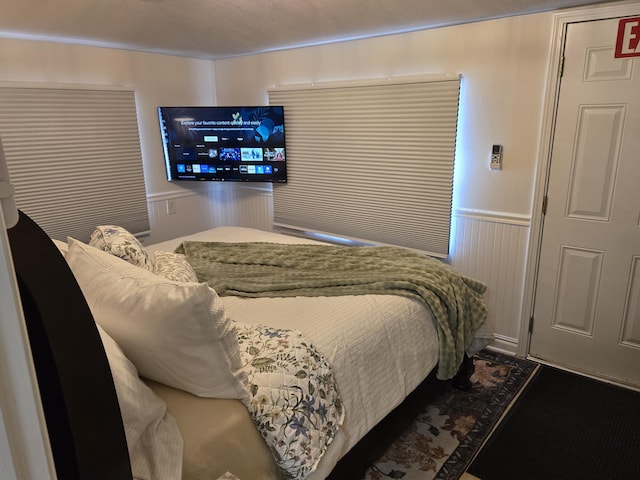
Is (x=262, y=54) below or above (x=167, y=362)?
above

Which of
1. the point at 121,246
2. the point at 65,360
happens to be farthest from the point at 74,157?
the point at 65,360

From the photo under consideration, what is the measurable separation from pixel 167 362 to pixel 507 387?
221 centimetres

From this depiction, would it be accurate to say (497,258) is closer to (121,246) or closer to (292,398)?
(292,398)

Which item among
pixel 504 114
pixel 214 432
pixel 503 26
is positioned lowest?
pixel 214 432

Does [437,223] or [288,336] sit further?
[437,223]

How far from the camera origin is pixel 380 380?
184cm

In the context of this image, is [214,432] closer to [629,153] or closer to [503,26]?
[629,153]

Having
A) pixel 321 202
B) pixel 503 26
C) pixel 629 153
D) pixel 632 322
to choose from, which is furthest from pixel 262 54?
pixel 632 322

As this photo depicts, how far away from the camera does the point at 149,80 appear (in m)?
3.87

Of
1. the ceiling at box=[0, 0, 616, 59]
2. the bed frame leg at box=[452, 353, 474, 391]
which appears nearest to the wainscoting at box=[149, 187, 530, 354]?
the bed frame leg at box=[452, 353, 474, 391]

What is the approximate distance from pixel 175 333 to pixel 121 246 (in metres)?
1.19

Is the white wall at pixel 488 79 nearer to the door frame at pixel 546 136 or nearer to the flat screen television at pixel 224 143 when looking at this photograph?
the door frame at pixel 546 136

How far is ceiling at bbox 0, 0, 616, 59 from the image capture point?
2.55 metres

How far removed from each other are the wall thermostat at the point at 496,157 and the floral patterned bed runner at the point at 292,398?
200cm
